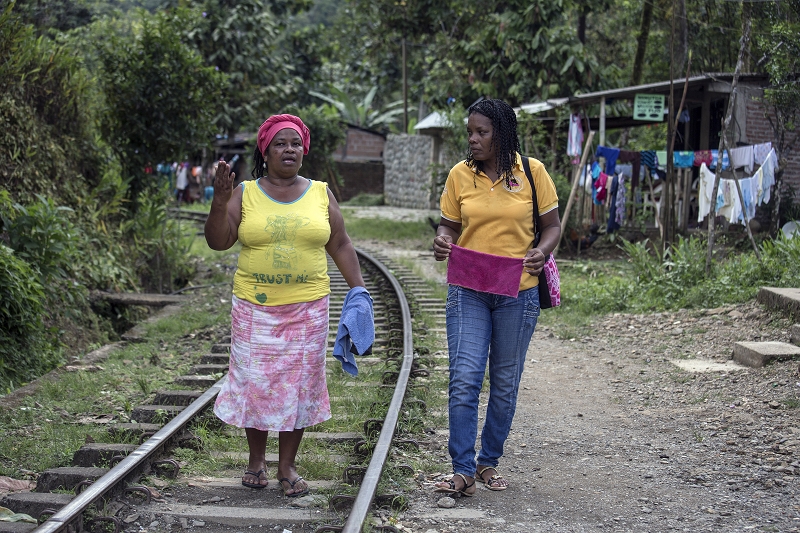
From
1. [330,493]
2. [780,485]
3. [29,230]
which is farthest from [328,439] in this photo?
[29,230]

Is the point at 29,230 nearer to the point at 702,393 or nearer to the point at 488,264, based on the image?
the point at 488,264

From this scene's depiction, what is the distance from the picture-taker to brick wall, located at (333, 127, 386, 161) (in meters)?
36.6

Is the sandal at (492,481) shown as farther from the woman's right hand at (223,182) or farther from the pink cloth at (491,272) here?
the woman's right hand at (223,182)

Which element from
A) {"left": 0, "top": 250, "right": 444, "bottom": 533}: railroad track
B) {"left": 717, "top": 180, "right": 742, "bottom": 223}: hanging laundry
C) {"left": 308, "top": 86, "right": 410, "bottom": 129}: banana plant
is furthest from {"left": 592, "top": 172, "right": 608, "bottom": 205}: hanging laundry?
{"left": 308, "top": 86, "right": 410, "bottom": 129}: banana plant

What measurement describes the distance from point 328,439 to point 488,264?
1.69m

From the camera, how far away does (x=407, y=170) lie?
32.6 meters

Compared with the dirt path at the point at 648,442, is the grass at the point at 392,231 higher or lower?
higher

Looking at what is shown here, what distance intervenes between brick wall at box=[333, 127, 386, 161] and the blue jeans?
32719 millimetres

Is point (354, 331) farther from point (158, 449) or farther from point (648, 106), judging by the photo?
point (648, 106)

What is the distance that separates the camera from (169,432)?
4.66 m

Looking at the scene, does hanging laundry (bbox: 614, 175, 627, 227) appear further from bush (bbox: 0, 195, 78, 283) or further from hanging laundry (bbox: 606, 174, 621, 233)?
bush (bbox: 0, 195, 78, 283)

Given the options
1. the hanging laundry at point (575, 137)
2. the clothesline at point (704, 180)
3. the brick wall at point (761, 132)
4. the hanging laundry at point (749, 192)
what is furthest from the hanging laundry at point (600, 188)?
the hanging laundry at point (749, 192)

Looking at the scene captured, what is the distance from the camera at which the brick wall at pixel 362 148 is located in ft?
120

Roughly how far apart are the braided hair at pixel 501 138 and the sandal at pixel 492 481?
4.81ft
